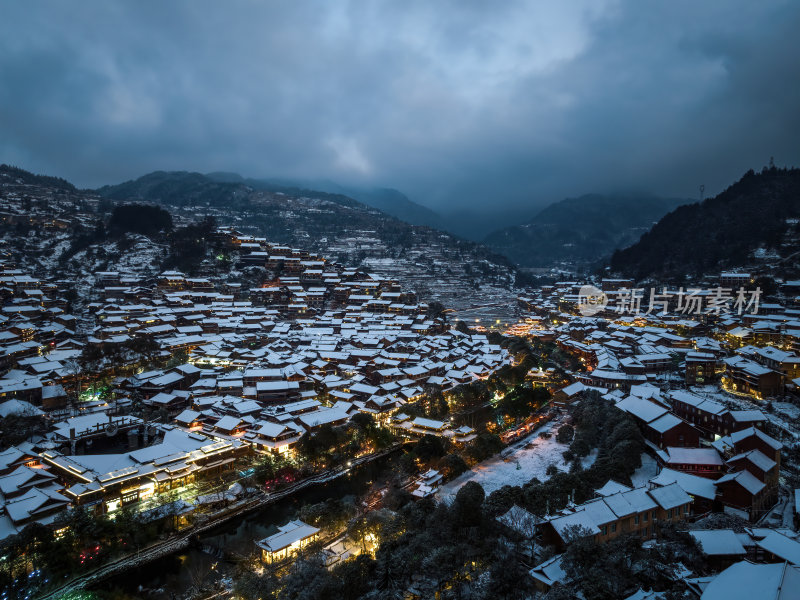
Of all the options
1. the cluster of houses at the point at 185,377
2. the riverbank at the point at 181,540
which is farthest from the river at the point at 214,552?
the cluster of houses at the point at 185,377

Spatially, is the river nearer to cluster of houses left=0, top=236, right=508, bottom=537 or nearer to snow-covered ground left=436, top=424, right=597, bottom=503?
cluster of houses left=0, top=236, right=508, bottom=537

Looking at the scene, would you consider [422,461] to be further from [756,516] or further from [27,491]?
[27,491]

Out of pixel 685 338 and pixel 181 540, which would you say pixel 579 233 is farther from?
pixel 181 540

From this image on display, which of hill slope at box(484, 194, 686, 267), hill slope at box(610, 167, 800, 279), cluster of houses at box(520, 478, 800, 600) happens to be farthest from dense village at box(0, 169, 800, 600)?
hill slope at box(484, 194, 686, 267)

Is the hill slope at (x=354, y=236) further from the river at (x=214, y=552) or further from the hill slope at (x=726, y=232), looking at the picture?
the river at (x=214, y=552)

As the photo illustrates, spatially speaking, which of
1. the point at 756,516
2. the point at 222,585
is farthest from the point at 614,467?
the point at 222,585

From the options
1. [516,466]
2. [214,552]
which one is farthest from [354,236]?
[214,552]
